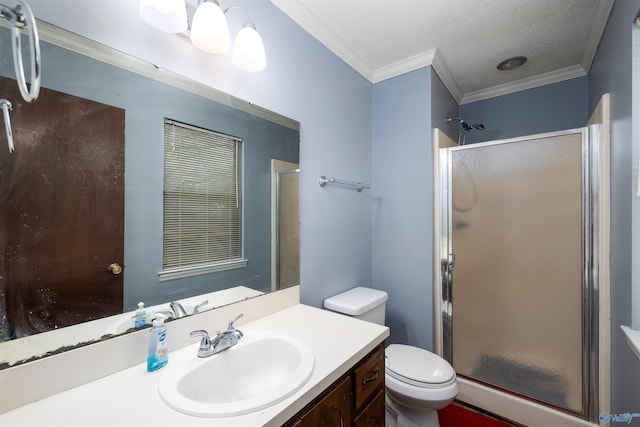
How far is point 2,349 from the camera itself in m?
0.63

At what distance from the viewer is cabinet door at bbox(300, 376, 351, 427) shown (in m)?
0.75

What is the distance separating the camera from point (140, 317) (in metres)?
0.87

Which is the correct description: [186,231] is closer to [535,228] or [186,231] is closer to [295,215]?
→ [295,215]

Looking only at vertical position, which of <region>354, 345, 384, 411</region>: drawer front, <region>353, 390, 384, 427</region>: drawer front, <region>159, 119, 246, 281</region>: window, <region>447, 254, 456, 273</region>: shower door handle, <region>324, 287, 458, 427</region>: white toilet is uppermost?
<region>159, 119, 246, 281</region>: window

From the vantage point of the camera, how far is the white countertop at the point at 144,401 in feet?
2.01

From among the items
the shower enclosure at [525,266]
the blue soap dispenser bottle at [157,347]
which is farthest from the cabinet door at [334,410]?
the shower enclosure at [525,266]

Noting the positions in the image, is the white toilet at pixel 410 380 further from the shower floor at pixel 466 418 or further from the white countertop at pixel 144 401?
the white countertop at pixel 144 401

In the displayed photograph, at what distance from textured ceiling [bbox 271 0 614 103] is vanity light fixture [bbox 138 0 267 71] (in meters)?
0.46

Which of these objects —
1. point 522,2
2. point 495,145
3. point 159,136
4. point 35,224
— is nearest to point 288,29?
point 159,136

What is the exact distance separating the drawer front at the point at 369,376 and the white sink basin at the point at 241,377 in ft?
0.68

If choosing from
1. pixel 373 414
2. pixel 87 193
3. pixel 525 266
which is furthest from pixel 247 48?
pixel 525 266

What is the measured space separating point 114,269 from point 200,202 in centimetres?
35

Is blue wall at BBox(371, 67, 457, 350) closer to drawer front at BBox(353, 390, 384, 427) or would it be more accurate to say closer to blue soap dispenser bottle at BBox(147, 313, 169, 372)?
drawer front at BBox(353, 390, 384, 427)

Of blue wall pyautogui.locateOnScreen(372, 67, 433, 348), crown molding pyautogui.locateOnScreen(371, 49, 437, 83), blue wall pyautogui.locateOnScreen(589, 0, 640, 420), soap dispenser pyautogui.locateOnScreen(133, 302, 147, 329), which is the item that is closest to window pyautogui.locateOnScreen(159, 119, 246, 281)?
soap dispenser pyautogui.locateOnScreen(133, 302, 147, 329)
